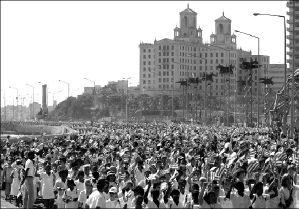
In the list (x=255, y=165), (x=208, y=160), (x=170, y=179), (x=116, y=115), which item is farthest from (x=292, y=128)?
(x=116, y=115)

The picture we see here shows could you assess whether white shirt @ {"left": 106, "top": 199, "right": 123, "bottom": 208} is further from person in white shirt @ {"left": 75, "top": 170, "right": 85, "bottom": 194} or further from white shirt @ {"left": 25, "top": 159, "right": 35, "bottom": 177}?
white shirt @ {"left": 25, "top": 159, "right": 35, "bottom": 177}

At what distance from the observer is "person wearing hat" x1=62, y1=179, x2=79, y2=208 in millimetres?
16116

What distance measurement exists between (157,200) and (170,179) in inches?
131

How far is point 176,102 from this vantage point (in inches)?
7677

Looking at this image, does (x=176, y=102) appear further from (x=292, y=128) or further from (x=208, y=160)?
(x=208, y=160)

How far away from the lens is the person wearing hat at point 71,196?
1612 centimetres

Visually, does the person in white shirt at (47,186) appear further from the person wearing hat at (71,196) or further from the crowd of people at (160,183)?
the person wearing hat at (71,196)

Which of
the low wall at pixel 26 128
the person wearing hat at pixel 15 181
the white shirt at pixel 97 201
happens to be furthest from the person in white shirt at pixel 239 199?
the low wall at pixel 26 128

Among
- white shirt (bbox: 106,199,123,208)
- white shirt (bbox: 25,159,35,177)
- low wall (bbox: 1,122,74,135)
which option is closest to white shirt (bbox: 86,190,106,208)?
white shirt (bbox: 106,199,123,208)

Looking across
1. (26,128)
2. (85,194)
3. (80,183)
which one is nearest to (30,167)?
(80,183)

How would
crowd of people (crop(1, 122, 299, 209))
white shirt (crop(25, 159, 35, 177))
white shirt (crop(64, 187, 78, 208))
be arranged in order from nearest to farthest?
crowd of people (crop(1, 122, 299, 209)) → white shirt (crop(64, 187, 78, 208)) → white shirt (crop(25, 159, 35, 177))

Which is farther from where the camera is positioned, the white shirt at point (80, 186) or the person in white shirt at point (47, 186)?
the person in white shirt at point (47, 186)

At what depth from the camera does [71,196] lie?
1627 centimetres

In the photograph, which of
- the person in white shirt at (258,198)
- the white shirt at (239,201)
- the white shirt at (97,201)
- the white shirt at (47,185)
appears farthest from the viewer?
the white shirt at (47,185)
